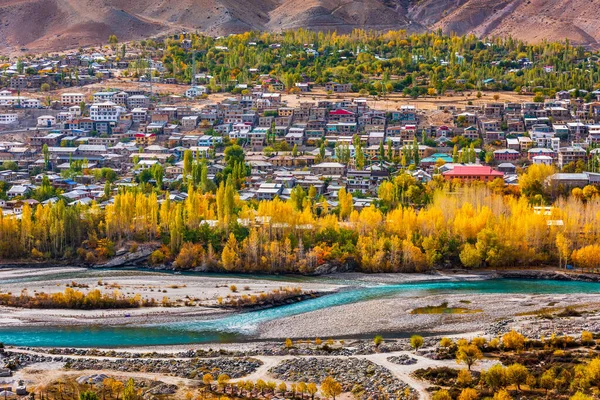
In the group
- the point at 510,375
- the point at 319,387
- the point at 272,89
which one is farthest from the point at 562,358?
the point at 272,89

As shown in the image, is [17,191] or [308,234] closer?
[308,234]

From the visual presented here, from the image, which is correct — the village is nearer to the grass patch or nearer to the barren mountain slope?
the grass patch

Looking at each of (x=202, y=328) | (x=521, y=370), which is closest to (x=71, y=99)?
(x=202, y=328)

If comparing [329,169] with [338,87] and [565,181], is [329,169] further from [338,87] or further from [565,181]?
[338,87]

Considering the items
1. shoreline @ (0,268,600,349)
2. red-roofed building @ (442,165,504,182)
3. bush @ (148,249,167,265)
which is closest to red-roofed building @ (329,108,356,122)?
red-roofed building @ (442,165,504,182)

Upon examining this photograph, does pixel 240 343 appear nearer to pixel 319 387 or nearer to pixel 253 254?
pixel 319 387

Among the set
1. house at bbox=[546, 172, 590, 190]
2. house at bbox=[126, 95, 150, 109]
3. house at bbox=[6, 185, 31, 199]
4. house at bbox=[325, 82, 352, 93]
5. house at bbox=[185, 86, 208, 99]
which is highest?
house at bbox=[325, 82, 352, 93]
